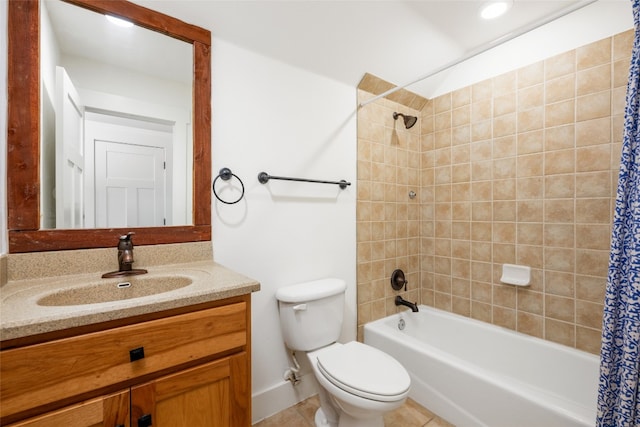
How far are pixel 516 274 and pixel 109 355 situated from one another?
2.20 m

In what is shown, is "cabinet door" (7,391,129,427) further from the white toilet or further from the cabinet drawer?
the white toilet

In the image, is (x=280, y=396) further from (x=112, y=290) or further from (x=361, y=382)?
(x=112, y=290)

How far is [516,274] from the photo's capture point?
1.87 meters

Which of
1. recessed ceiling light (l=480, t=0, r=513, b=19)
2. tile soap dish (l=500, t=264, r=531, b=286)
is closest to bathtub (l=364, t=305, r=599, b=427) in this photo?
tile soap dish (l=500, t=264, r=531, b=286)

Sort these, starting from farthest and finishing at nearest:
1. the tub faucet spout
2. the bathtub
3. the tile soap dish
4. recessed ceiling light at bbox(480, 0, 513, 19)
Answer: the tub faucet spout < the tile soap dish < recessed ceiling light at bbox(480, 0, 513, 19) < the bathtub

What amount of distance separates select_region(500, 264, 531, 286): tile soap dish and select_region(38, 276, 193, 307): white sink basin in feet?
6.47

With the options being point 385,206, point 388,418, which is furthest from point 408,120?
point 388,418

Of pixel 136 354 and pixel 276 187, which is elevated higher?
pixel 276 187

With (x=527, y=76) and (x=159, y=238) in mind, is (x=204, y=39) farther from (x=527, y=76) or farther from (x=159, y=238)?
(x=527, y=76)

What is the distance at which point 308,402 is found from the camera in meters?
1.75

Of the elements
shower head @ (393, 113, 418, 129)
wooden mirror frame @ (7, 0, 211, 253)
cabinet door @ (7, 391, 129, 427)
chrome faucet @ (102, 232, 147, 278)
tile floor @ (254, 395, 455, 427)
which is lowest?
tile floor @ (254, 395, 455, 427)

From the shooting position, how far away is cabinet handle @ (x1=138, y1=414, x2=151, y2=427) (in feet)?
2.68

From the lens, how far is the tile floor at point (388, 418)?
1.56 metres

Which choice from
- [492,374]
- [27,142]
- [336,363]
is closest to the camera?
[27,142]
